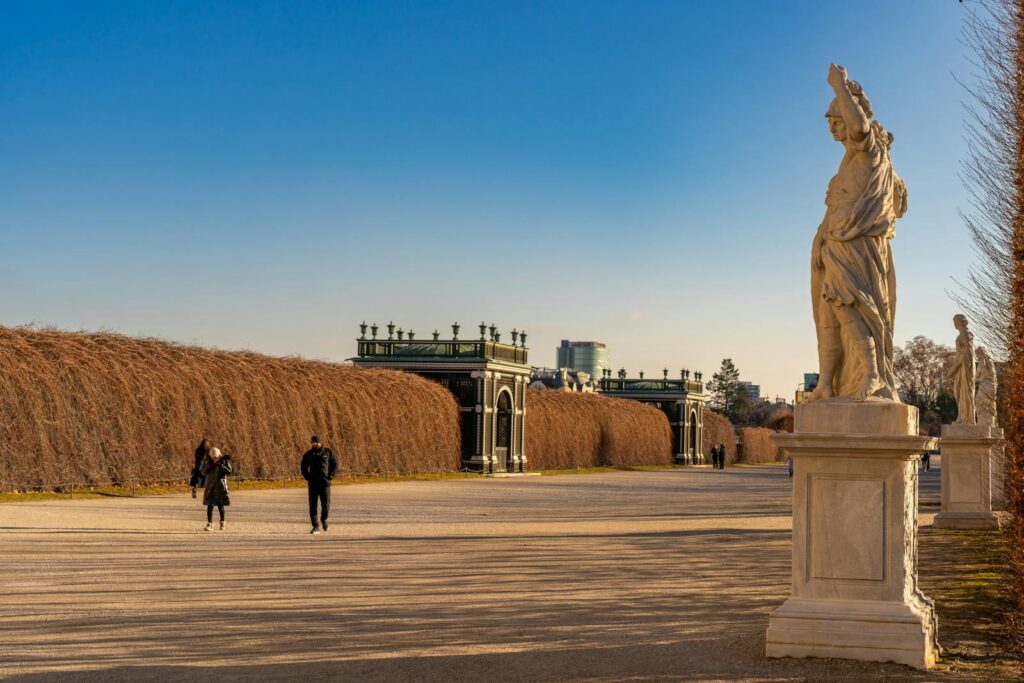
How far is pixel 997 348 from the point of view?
44.2ft

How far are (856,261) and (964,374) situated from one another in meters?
13.3

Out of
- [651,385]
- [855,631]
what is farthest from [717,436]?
[855,631]

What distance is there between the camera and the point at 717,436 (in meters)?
87.1

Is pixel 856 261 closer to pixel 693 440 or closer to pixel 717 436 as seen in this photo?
pixel 693 440

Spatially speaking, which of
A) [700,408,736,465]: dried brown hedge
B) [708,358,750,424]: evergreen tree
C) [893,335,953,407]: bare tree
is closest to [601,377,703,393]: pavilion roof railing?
[700,408,736,465]: dried brown hedge

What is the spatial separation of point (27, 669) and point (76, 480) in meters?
21.5

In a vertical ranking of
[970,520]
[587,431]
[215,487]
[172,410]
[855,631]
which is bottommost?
[970,520]

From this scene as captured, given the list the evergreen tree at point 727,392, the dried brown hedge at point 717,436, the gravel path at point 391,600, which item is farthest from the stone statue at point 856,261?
the evergreen tree at point 727,392

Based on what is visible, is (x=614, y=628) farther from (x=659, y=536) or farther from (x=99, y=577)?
(x=659, y=536)

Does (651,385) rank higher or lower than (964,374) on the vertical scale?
higher

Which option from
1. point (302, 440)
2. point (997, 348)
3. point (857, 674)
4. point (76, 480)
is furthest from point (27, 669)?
point (302, 440)

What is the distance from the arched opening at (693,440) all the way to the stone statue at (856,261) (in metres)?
72.5

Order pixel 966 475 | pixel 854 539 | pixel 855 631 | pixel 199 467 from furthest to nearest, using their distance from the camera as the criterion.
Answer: pixel 199 467, pixel 966 475, pixel 854 539, pixel 855 631

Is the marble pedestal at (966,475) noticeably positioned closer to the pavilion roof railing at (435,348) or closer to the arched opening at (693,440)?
the pavilion roof railing at (435,348)
